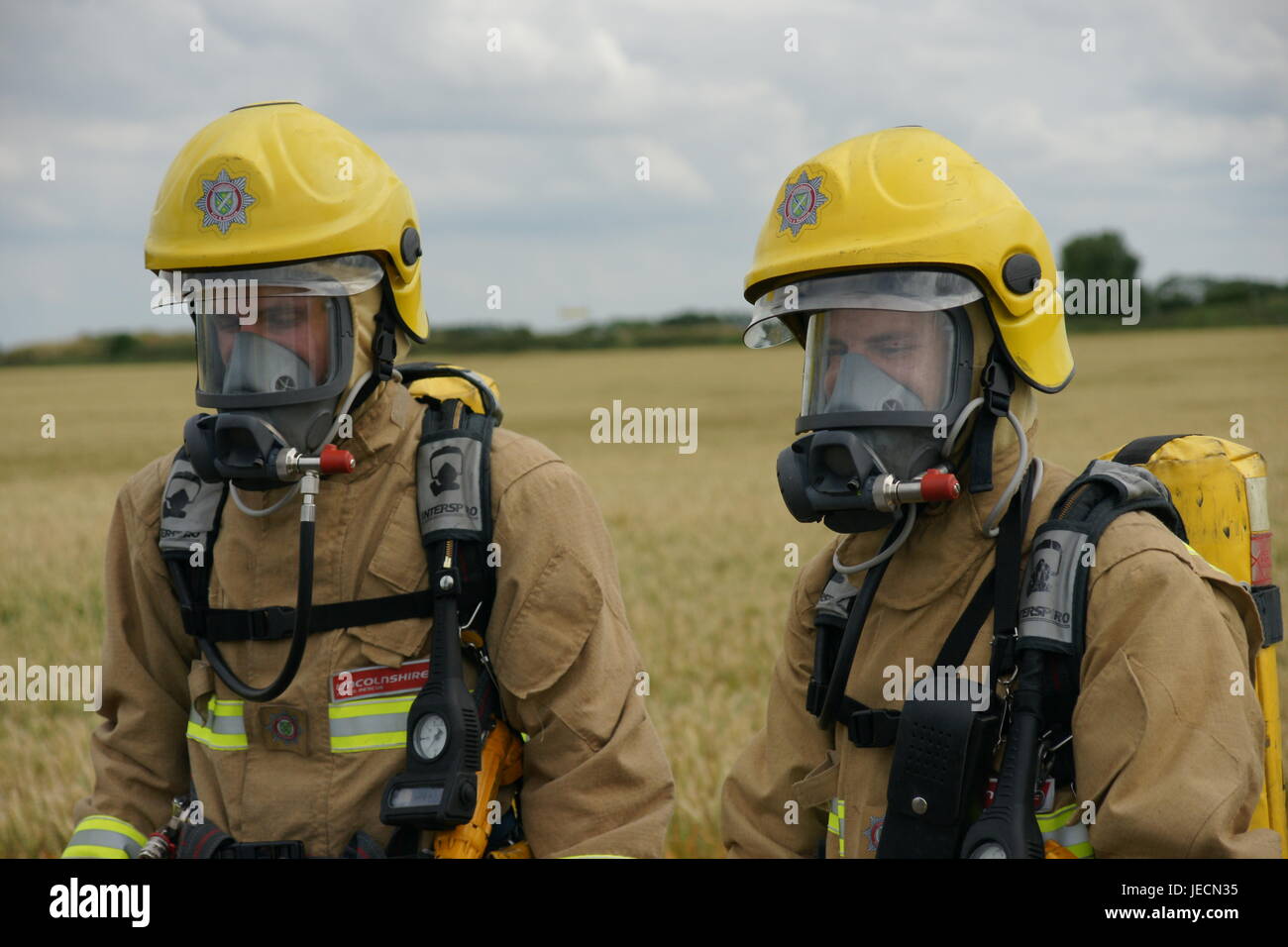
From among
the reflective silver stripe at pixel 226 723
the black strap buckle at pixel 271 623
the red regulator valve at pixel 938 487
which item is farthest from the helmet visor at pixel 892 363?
the reflective silver stripe at pixel 226 723

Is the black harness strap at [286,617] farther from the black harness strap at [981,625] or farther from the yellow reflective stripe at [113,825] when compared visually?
the black harness strap at [981,625]

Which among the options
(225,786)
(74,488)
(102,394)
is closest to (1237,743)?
(225,786)

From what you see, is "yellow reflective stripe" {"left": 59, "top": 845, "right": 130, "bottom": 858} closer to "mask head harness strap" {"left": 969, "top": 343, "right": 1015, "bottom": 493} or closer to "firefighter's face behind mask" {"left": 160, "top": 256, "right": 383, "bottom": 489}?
"firefighter's face behind mask" {"left": 160, "top": 256, "right": 383, "bottom": 489}

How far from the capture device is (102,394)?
33.7 metres

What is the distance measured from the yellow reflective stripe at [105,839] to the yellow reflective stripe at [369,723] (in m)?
0.74

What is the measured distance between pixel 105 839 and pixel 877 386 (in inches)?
96.8

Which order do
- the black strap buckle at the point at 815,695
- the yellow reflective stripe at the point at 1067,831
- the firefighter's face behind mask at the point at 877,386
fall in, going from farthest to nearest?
the black strap buckle at the point at 815,695, the firefighter's face behind mask at the point at 877,386, the yellow reflective stripe at the point at 1067,831

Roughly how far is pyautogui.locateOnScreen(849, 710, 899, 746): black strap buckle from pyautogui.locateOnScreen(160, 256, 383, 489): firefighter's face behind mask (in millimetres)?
1611

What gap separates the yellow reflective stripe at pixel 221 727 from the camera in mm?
3740

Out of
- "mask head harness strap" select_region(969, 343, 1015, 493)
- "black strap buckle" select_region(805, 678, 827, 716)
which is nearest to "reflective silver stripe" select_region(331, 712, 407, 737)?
"black strap buckle" select_region(805, 678, 827, 716)

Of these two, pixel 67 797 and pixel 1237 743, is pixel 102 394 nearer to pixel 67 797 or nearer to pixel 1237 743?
pixel 67 797

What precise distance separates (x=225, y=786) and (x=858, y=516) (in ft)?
6.04

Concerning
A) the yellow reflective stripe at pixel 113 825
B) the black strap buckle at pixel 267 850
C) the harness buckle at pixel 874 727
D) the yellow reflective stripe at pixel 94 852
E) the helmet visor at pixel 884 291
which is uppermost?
the helmet visor at pixel 884 291

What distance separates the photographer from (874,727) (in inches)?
131
